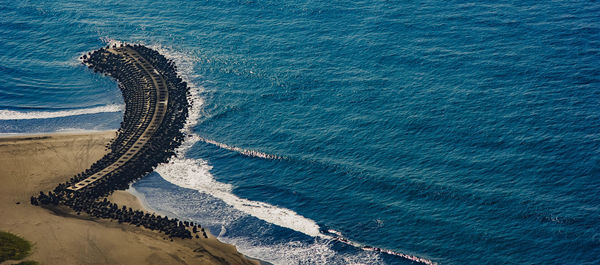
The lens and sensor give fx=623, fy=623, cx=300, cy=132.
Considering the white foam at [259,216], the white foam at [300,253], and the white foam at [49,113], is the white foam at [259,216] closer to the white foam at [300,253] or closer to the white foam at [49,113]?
the white foam at [300,253]

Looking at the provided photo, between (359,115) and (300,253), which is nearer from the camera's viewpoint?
(300,253)

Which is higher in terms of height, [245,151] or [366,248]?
[245,151]

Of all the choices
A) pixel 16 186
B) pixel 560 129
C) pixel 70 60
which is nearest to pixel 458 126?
pixel 560 129

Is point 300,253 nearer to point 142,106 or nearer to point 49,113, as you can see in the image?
point 142,106

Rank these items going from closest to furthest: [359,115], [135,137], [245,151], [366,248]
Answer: [366,248] → [245,151] → [135,137] → [359,115]

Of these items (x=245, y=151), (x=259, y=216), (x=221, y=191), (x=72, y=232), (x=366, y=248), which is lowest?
(x=366, y=248)

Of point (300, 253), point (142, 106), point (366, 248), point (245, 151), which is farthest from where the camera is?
point (142, 106)

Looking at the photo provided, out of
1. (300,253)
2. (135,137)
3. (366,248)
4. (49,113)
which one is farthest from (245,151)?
(49,113)

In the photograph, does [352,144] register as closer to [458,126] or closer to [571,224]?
[458,126]
